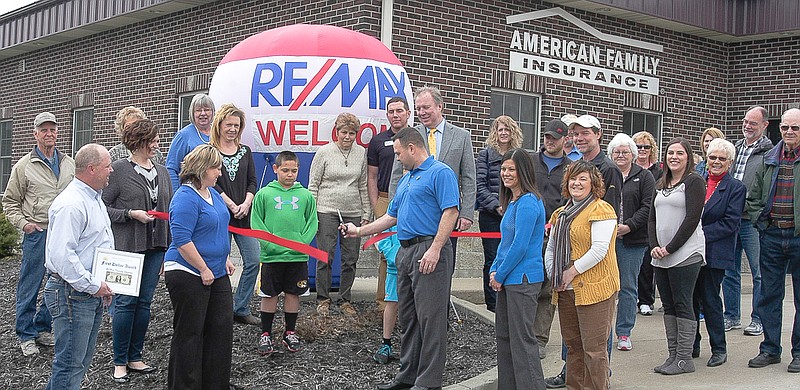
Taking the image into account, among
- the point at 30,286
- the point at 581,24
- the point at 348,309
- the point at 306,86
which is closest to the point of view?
the point at 30,286

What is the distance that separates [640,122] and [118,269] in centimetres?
1080

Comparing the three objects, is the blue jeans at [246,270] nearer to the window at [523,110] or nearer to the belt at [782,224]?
the belt at [782,224]

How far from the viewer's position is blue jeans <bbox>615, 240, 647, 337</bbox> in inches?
277

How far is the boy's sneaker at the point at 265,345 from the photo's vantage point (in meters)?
6.53

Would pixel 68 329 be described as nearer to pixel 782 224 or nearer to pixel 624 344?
pixel 624 344

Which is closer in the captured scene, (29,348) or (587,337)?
(587,337)

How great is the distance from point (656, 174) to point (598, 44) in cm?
478

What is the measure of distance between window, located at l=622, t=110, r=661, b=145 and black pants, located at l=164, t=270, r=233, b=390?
9.72 metres

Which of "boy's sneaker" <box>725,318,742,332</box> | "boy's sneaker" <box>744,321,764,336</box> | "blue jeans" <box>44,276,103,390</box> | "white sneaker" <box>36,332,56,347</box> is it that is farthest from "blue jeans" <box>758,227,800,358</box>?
"white sneaker" <box>36,332,56,347</box>

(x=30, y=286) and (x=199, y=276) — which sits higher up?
(x=199, y=276)

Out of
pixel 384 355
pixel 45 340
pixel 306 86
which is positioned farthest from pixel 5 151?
pixel 384 355

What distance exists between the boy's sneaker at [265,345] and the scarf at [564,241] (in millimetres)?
2261

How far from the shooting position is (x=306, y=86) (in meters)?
7.80

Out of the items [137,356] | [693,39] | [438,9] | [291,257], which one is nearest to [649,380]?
[291,257]
